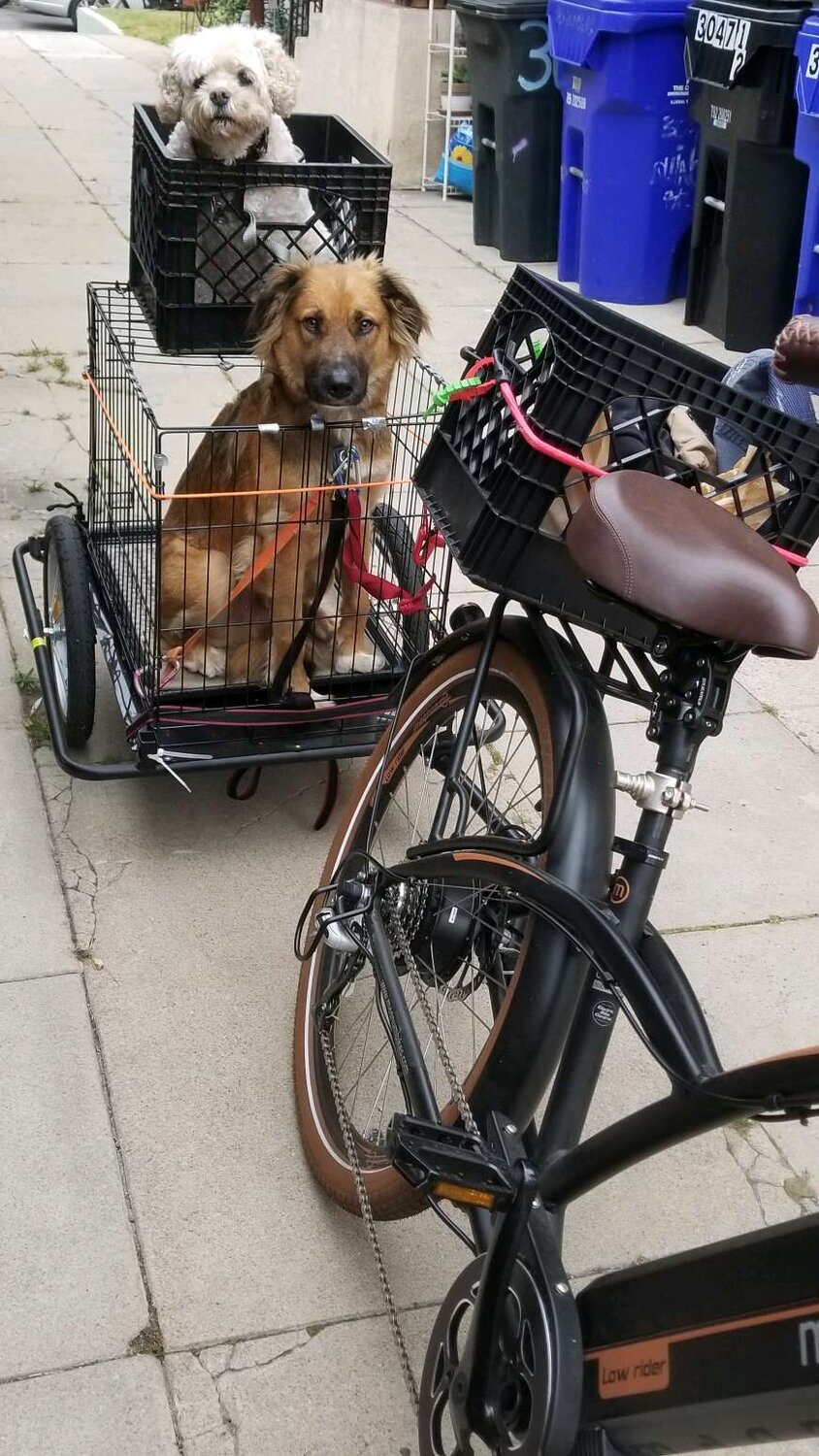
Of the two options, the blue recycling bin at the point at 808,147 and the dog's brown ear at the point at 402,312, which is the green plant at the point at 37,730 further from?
the blue recycling bin at the point at 808,147

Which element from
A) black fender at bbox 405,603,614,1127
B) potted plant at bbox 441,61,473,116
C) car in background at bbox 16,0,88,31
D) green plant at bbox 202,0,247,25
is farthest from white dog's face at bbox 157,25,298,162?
car in background at bbox 16,0,88,31

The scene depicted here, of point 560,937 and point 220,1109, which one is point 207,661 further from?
point 560,937

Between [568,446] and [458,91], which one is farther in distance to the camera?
[458,91]

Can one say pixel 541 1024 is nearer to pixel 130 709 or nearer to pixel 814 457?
pixel 814 457

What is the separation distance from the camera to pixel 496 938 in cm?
226

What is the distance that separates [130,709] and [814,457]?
181cm

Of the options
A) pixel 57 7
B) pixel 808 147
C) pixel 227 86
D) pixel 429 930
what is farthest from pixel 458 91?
pixel 57 7

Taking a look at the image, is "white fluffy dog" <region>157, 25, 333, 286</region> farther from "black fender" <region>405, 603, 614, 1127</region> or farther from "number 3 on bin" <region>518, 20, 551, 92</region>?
"number 3 on bin" <region>518, 20, 551, 92</region>

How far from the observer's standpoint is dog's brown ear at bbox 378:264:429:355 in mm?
3410

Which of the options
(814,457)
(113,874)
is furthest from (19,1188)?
(814,457)

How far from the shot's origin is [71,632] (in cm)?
341

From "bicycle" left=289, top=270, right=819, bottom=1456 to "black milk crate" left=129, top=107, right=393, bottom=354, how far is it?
124cm

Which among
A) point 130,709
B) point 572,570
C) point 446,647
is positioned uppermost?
point 572,570

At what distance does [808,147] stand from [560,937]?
5.27 meters
